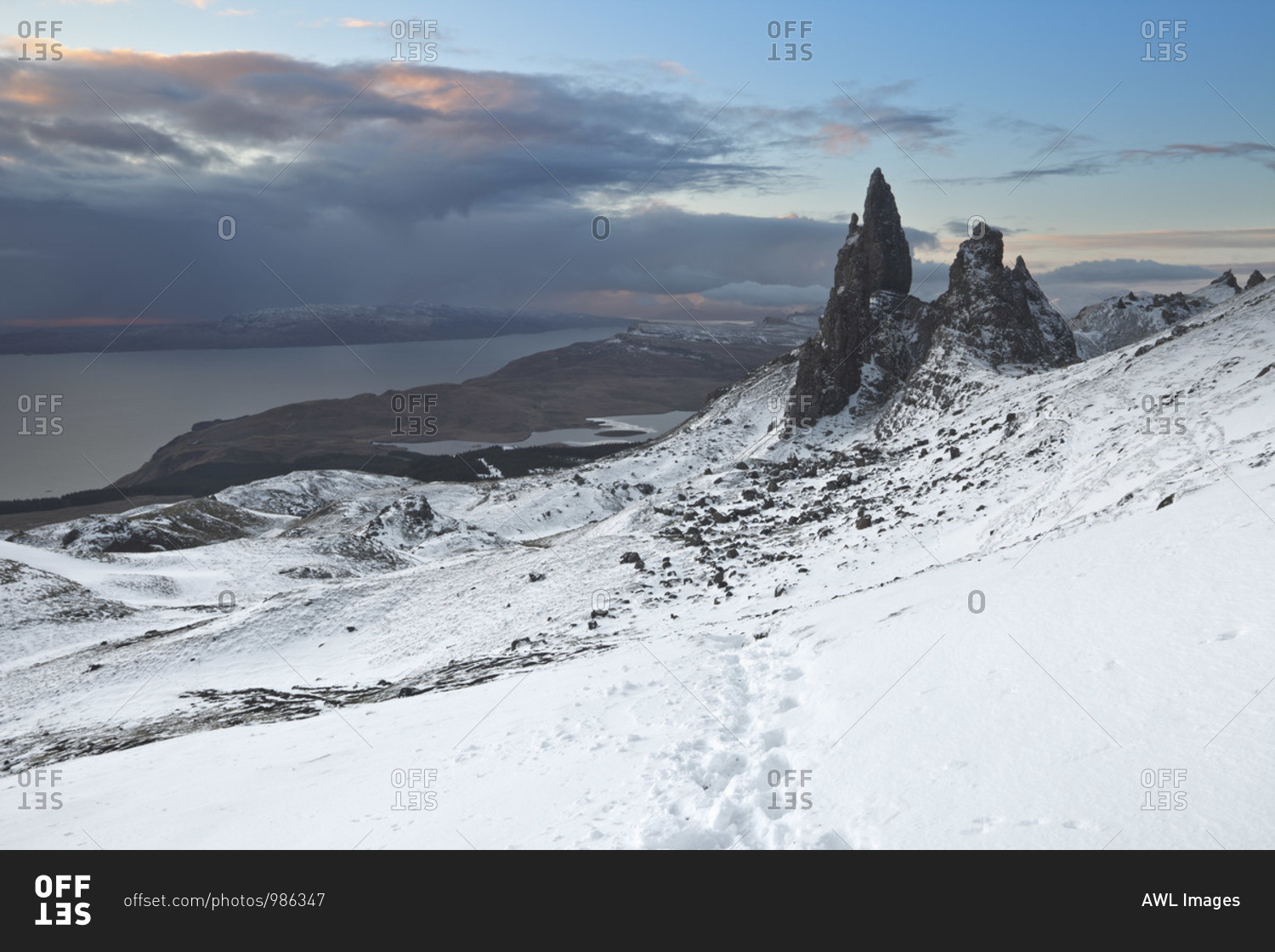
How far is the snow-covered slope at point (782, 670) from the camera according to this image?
26.6ft

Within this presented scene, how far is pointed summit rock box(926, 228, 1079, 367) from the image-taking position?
62.6 meters

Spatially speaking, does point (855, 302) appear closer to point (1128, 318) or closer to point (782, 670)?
point (1128, 318)

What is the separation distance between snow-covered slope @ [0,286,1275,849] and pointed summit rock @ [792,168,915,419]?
30227 mm

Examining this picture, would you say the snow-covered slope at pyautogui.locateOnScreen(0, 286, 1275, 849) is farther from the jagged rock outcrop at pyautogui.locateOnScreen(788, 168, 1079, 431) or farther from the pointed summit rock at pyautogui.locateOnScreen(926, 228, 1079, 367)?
the jagged rock outcrop at pyautogui.locateOnScreen(788, 168, 1079, 431)

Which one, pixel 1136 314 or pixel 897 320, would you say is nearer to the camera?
pixel 897 320

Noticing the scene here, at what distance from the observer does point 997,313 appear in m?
64.4

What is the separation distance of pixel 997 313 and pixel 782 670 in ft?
205

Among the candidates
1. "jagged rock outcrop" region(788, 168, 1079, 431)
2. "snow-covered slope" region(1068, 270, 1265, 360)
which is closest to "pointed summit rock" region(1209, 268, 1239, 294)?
"snow-covered slope" region(1068, 270, 1265, 360)

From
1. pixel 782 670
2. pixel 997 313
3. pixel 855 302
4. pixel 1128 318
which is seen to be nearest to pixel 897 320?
pixel 855 302

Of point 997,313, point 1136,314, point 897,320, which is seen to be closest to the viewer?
point 997,313

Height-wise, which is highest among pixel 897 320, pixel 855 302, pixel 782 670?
pixel 855 302
